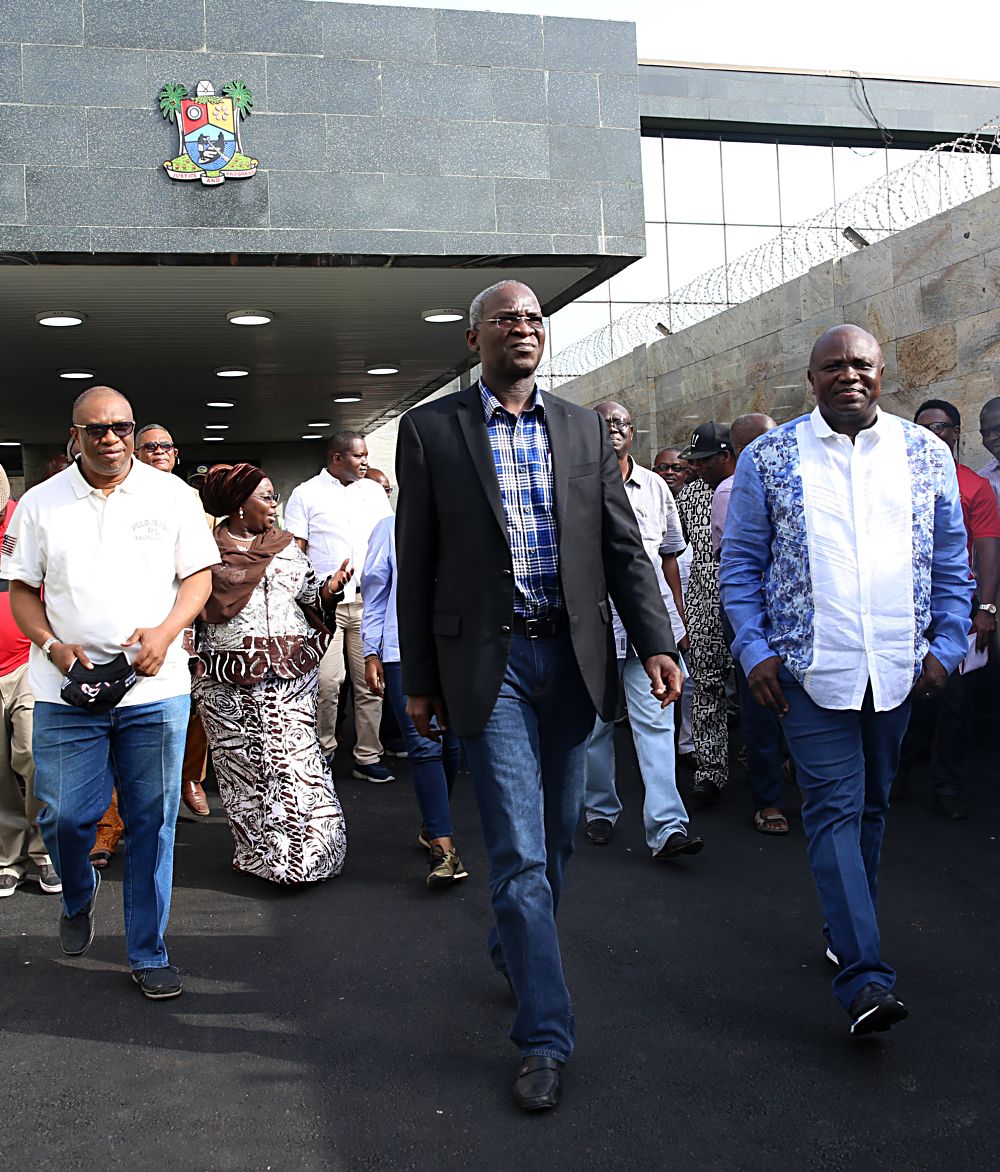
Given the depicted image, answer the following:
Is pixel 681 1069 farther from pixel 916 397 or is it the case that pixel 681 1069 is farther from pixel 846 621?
pixel 916 397

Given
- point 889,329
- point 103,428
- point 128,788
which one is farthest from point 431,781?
point 889,329

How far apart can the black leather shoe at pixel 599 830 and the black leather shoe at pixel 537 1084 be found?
2.68 meters

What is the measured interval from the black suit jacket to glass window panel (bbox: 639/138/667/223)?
85.5 feet

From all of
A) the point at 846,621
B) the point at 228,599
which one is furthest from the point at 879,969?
the point at 228,599

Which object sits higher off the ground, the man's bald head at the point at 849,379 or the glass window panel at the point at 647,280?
the glass window panel at the point at 647,280

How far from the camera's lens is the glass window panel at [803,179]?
29188 mm

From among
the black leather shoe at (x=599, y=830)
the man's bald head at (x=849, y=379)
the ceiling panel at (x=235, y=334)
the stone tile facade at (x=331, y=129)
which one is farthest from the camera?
the ceiling panel at (x=235, y=334)

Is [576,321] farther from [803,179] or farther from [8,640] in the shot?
[8,640]

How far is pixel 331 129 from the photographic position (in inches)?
319

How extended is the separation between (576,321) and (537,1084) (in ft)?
97.4

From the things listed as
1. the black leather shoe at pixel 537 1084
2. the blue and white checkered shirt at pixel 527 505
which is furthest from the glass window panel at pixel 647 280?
the black leather shoe at pixel 537 1084

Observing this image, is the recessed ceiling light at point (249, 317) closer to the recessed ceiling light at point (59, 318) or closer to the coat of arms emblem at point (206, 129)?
the recessed ceiling light at point (59, 318)

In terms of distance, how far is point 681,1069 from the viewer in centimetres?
354

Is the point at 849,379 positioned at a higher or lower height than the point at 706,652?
higher
